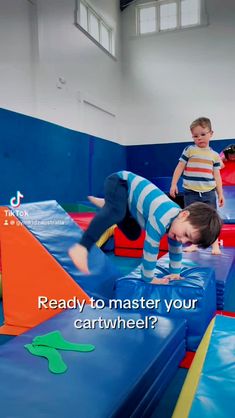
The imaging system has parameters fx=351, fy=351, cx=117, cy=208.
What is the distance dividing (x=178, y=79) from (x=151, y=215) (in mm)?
4839

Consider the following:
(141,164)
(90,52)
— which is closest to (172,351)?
(90,52)

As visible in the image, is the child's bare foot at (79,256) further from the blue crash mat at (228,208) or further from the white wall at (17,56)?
the white wall at (17,56)

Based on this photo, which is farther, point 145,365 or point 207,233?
point 207,233

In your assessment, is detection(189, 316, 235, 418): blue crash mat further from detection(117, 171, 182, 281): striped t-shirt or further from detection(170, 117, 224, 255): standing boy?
detection(170, 117, 224, 255): standing boy

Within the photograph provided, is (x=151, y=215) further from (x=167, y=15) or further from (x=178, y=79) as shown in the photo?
(x=167, y=15)

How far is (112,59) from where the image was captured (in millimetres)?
5527

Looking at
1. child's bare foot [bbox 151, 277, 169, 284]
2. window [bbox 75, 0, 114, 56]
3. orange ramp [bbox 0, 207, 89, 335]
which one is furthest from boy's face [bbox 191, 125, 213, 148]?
window [bbox 75, 0, 114, 56]

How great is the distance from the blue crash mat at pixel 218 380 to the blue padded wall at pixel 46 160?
8.06ft

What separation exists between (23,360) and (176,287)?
658 millimetres

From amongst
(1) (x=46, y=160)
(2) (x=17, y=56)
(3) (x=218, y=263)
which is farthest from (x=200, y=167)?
(2) (x=17, y=56)

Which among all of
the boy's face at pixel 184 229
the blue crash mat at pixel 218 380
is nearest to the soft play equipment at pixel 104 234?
the boy's face at pixel 184 229

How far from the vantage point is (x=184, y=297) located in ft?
4.56

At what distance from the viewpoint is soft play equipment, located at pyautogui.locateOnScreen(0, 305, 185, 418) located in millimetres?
771

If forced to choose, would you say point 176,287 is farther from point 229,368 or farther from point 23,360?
point 23,360
